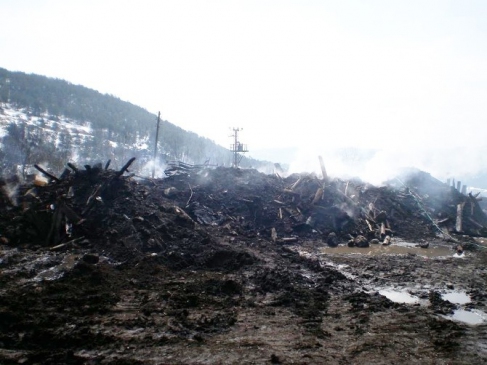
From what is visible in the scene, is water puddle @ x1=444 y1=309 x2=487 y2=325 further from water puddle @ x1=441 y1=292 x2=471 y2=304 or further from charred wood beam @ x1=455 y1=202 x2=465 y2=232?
charred wood beam @ x1=455 y1=202 x2=465 y2=232

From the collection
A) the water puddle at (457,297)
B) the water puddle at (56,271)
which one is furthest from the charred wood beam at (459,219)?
the water puddle at (56,271)

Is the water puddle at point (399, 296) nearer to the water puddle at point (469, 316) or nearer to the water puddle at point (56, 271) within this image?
the water puddle at point (469, 316)

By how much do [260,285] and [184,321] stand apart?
98.8 inches

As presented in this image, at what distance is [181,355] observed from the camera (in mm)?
4164

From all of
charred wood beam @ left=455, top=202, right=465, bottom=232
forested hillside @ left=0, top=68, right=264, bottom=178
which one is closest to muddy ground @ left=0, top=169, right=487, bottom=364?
charred wood beam @ left=455, top=202, right=465, bottom=232

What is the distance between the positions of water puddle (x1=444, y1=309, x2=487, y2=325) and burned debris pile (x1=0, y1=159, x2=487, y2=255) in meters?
6.06

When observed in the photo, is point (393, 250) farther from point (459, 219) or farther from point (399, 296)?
point (459, 219)

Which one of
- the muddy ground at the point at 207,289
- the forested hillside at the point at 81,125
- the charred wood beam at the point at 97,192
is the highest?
the forested hillside at the point at 81,125

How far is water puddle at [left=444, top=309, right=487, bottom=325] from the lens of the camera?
568cm

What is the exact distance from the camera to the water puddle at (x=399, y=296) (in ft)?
22.4

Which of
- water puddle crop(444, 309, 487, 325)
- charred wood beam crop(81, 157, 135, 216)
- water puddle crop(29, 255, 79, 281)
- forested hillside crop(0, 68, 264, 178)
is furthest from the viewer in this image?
forested hillside crop(0, 68, 264, 178)

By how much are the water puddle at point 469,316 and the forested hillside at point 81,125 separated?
56136mm

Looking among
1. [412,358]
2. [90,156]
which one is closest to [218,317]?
[412,358]

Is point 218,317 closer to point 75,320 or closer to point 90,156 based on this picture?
point 75,320
